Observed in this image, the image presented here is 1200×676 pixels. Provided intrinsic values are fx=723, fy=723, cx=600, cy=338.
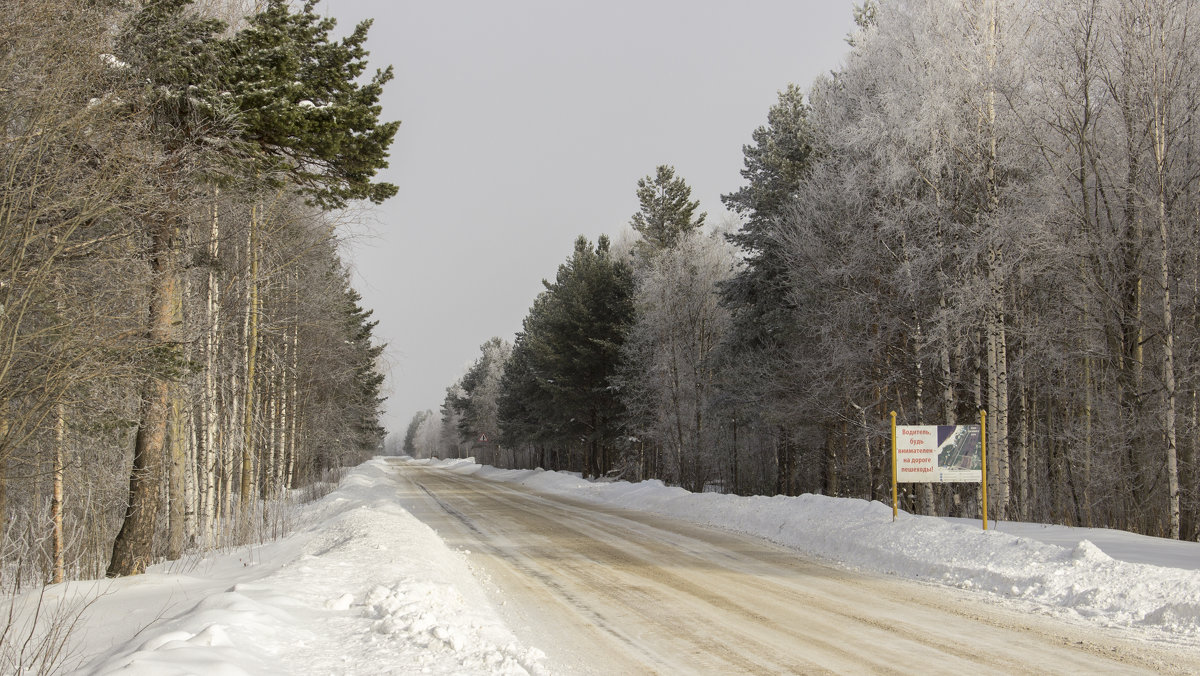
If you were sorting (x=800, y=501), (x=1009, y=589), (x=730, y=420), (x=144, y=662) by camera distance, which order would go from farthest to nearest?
(x=730, y=420)
(x=800, y=501)
(x=1009, y=589)
(x=144, y=662)

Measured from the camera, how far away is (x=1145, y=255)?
15.0m

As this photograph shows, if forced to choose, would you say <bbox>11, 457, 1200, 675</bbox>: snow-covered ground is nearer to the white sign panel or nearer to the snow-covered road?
the snow-covered road

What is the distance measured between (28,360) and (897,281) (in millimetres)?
17702

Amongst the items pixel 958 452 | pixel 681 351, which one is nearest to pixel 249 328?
pixel 958 452

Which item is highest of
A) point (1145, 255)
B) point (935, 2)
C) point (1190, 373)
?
point (935, 2)

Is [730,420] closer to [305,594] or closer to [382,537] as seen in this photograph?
[382,537]

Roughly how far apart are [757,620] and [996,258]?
13233 millimetres

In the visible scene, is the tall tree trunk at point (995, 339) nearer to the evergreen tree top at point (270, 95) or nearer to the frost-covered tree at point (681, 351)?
the evergreen tree top at point (270, 95)

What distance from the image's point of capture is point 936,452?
13.3 meters

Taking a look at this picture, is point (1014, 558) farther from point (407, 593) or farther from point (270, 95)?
point (270, 95)

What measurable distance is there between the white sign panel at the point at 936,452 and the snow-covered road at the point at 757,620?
8.97ft

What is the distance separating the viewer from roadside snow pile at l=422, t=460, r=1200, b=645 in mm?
7508

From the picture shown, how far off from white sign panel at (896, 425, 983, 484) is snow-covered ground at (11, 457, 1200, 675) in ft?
2.75

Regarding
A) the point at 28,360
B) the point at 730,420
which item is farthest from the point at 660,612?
the point at 730,420
